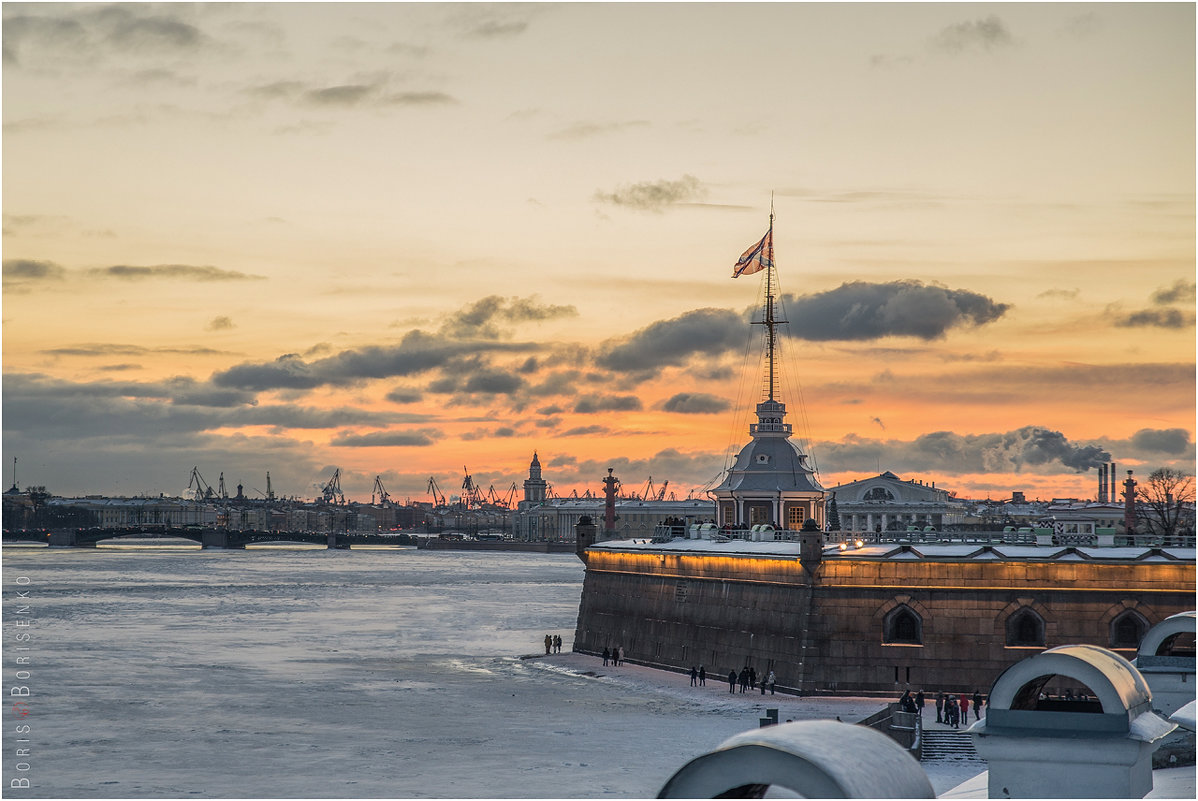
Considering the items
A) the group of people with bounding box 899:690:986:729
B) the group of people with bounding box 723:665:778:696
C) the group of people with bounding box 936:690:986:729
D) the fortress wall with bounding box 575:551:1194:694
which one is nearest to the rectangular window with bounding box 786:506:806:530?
the fortress wall with bounding box 575:551:1194:694

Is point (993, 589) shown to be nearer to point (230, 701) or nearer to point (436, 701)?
point (436, 701)

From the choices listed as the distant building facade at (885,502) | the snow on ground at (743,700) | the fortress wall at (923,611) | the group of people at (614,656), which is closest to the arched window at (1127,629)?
the fortress wall at (923,611)

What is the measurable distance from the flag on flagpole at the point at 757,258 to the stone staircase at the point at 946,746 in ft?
94.2

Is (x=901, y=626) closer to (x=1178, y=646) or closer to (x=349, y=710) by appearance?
(x=1178, y=646)

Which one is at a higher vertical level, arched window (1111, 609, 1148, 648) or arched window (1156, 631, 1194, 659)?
arched window (1156, 631, 1194, 659)

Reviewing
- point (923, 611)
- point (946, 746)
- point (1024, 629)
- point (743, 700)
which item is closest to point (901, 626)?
point (923, 611)

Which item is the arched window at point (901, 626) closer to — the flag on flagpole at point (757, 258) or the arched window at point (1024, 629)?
the arched window at point (1024, 629)

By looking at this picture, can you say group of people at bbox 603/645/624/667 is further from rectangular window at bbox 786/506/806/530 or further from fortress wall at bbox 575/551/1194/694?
rectangular window at bbox 786/506/806/530

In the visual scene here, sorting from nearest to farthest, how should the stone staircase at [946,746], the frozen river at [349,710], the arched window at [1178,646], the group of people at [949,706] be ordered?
1. the arched window at [1178,646]
2. the frozen river at [349,710]
3. the stone staircase at [946,746]
4. the group of people at [949,706]

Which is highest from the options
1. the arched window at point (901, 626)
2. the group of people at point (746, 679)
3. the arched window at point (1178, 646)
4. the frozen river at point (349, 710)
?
the arched window at point (1178, 646)

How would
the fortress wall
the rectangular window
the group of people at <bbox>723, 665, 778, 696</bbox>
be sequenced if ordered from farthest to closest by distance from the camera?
the rectangular window, the group of people at <bbox>723, 665, 778, 696</bbox>, the fortress wall

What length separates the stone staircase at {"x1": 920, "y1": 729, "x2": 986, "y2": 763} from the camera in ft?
111

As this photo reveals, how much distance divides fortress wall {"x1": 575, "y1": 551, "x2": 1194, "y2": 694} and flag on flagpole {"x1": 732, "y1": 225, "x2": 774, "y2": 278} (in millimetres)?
16947

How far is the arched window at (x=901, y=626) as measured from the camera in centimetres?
4322
